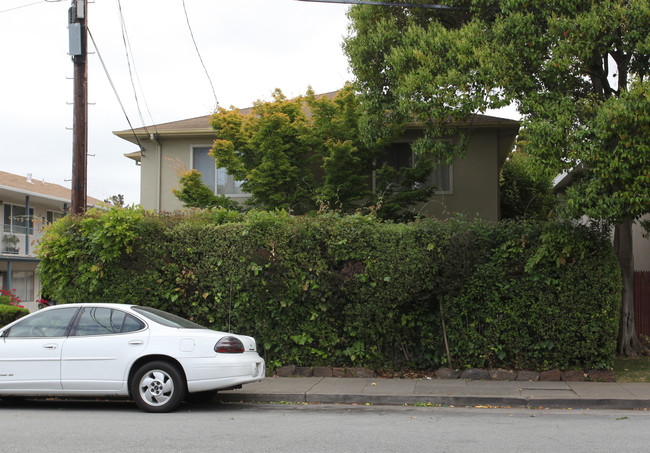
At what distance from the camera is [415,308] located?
36.1 feet

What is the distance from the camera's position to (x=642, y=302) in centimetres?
1423

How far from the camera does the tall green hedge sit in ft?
34.3

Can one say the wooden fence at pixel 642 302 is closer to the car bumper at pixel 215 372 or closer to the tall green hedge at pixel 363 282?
the tall green hedge at pixel 363 282

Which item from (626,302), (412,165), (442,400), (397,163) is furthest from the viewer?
(397,163)

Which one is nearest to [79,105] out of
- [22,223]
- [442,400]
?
[442,400]

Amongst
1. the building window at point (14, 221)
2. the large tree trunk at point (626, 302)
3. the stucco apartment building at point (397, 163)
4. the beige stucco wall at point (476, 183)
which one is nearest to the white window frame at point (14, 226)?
the building window at point (14, 221)

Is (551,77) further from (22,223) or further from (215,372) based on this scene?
(22,223)

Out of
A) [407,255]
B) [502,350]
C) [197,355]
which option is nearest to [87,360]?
[197,355]

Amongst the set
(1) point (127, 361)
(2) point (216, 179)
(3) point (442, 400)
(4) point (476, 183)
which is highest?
(2) point (216, 179)

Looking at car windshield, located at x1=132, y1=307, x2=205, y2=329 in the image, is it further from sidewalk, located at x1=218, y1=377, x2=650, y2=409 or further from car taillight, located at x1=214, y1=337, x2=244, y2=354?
sidewalk, located at x1=218, y1=377, x2=650, y2=409

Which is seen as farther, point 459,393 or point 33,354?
point 459,393

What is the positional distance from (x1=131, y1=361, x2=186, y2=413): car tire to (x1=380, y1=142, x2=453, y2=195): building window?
10.4m

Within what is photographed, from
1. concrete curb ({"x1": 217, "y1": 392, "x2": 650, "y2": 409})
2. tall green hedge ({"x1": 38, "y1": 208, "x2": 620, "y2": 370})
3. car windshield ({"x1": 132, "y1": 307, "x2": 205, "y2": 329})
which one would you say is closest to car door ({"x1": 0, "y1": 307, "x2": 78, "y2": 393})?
car windshield ({"x1": 132, "y1": 307, "x2": 205, "y2": 329})

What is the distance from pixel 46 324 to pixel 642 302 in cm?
1261
